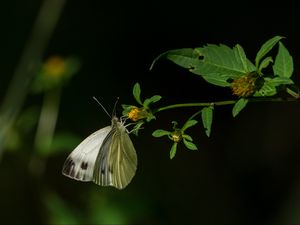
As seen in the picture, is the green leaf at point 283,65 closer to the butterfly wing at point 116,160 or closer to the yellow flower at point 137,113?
the yellow flower at point 137,113

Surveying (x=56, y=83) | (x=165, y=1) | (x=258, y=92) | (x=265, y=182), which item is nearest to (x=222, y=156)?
(x=265, y=182)

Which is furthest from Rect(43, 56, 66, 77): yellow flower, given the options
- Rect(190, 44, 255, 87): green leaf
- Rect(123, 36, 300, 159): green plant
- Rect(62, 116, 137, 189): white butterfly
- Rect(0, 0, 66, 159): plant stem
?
Rect(190, 44, 255, 87): green leaf

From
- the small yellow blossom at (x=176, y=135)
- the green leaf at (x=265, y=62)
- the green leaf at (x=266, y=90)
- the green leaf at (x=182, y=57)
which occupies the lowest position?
the small yellow blossom at (x=176, y=135)

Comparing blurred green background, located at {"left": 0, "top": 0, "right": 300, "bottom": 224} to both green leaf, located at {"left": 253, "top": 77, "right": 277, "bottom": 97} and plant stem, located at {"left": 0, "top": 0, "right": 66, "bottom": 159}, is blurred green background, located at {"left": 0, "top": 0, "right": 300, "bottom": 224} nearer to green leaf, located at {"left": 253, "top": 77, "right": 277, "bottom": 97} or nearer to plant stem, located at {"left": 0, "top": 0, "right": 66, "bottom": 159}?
plant stem, located at {"left": 0, "top": 0, "right": 66, "bottom": 159}

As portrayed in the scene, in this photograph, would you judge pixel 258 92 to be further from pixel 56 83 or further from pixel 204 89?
pixel 204 89

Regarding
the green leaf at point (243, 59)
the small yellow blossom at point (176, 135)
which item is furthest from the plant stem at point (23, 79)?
the green leaf at point (243, 59)

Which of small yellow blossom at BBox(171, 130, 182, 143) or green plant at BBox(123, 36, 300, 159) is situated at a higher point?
green plant at BBox(123, 36, 300, 159)

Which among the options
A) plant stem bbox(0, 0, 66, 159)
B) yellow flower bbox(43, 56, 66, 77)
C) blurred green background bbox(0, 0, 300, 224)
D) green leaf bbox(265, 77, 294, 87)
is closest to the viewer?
green leaf bbox(265, 77, 294, 87)
